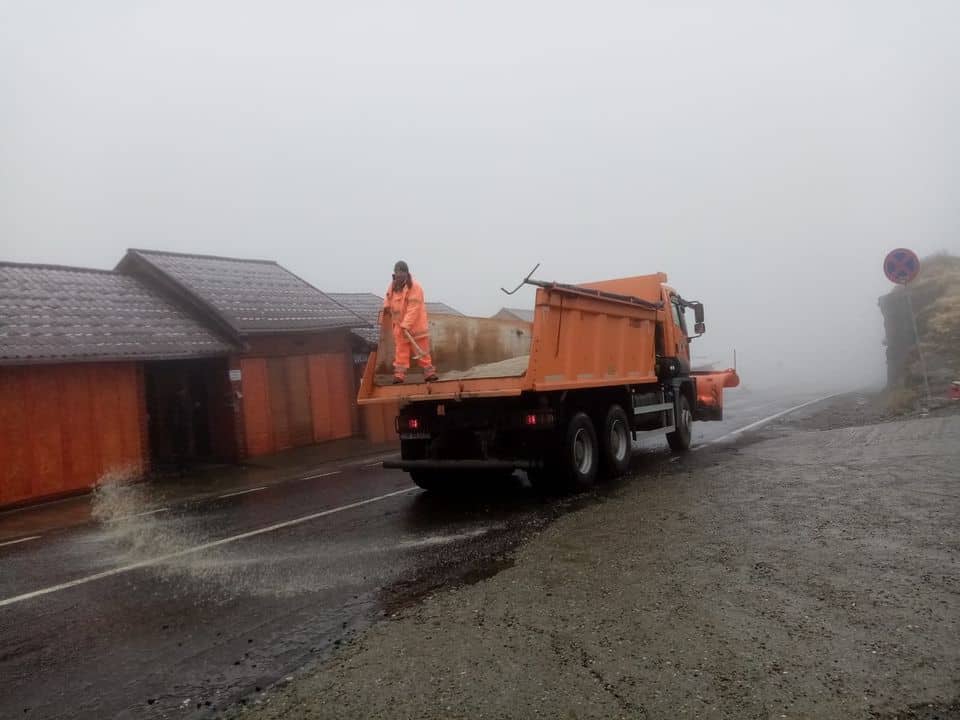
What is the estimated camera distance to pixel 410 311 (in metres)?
9.01

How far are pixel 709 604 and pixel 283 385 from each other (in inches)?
561

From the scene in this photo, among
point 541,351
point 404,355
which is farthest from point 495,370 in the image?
point 404,355

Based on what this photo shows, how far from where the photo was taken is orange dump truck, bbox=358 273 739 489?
836cm

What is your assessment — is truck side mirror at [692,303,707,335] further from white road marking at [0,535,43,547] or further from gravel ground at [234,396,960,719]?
white road marking at [0,535,43,547]

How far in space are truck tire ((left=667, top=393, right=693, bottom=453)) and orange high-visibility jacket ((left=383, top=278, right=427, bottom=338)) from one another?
513cm

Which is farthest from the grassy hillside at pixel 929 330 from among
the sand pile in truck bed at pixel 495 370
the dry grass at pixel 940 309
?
the sand pile in truck bed at pixel 495 370

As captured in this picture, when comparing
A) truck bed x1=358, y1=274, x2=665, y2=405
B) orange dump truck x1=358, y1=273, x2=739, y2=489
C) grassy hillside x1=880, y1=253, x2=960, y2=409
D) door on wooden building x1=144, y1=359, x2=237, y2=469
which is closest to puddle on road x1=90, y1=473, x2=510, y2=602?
orange dump truck x1=358, y1=273, x2=739, y2=489

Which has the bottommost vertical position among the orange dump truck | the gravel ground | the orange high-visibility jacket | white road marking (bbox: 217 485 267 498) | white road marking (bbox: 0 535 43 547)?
the gravel ground

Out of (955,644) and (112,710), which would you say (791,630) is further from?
(112,710)

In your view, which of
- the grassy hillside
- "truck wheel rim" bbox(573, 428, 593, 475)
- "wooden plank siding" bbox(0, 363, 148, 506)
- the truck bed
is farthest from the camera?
the grassy hillside

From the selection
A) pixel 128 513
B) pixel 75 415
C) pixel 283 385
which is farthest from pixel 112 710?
pixel 283 385

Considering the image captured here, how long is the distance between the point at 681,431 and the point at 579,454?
3974 millimetres

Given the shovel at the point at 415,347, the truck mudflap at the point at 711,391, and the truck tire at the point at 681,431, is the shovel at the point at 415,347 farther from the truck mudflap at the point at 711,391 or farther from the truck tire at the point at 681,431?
the truck mudflap at the point at 711,391

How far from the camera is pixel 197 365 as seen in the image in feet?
55.8
